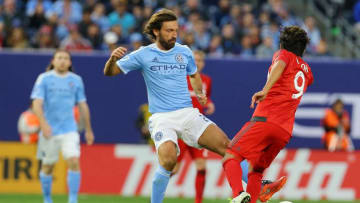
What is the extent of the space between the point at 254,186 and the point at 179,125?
3.59ft

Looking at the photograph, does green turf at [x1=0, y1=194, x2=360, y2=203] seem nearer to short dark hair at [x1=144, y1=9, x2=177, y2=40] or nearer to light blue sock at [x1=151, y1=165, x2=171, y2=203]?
light blue sock at [x1=151, y1=165, x2=171, y2=203]

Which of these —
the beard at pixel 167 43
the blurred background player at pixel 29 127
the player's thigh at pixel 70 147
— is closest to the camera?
the beard at pixel 167 43

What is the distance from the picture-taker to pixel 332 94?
19.6m

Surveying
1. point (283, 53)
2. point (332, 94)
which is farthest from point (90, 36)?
A: point (283, 53)

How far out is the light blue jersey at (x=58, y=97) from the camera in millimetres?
12773

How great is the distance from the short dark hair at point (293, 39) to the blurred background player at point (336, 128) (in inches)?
348

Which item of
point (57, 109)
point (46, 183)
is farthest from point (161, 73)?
point (46, 183)

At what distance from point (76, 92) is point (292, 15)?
10.8 m

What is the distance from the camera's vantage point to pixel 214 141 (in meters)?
10.3

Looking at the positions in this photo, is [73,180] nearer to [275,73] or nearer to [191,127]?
[191,127]

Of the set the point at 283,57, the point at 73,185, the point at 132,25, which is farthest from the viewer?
the point at 132,25

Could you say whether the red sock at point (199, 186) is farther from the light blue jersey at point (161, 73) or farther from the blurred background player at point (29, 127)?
the blurred background player at point (29, 127)

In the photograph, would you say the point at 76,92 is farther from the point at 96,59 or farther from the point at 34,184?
the point at 96,59

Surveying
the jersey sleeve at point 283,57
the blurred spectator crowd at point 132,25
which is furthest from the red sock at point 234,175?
the blurred spectator crowd at point 132,25
